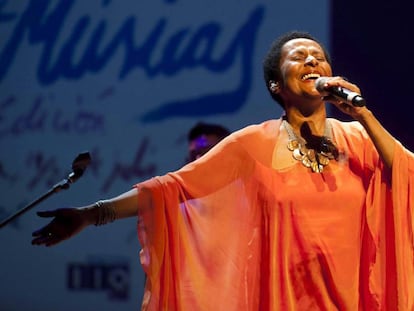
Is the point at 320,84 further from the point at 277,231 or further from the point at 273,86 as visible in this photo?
the point at 277,231

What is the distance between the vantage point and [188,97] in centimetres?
470

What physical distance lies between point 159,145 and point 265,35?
0.95 metres

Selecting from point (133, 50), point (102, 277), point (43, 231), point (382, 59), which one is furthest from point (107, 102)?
point (43, 231)

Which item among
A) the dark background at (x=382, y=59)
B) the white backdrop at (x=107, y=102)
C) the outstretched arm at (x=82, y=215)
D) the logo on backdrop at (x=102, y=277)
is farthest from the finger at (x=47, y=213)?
the logo on backdrop at (x=102, y=277)

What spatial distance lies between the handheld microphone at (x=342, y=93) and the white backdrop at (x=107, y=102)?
2171mm

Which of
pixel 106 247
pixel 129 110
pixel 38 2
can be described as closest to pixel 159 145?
pixel 129 110

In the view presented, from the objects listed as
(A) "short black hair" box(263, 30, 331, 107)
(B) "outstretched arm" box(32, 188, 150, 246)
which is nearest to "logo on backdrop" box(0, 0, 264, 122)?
(A) "short black hair" box(263, 30, 331, 107)

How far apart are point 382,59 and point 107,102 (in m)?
1.83

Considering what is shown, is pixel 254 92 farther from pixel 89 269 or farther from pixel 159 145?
pixel 89 269

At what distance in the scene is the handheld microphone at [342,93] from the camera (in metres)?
1.89

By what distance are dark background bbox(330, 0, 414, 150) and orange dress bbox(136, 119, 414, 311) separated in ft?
5.71

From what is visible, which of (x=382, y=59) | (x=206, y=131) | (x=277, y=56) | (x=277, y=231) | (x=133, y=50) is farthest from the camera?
(x=133, y=50)

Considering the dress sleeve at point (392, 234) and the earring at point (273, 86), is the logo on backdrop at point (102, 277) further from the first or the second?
the dress sleeve at point (392, 234)

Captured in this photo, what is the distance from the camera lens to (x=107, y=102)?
5.04 metres
